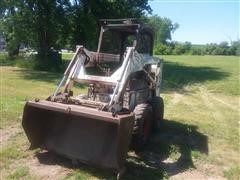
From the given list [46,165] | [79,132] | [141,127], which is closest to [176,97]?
[141,127]

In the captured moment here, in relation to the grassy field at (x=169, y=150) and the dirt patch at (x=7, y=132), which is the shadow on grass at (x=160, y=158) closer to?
the grassy field at (x=169, y=150)

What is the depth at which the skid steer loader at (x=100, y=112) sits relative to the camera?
571cm

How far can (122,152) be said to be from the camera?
5488 millimetres

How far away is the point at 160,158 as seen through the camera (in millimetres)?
6848

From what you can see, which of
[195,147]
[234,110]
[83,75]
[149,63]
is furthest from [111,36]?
[234,110]

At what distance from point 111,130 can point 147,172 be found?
842 mm

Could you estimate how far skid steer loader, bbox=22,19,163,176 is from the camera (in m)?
5.71

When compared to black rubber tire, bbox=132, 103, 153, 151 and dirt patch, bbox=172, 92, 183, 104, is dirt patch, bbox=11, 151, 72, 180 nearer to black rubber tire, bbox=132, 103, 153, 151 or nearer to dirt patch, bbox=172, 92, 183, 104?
black rubber tire, bbox=132, 103, 153, 151

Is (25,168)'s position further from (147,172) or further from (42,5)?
(42,5)

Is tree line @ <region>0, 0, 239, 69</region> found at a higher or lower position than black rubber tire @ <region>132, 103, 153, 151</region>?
higher

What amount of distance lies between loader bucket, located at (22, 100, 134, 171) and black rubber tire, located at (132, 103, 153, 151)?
0.71m

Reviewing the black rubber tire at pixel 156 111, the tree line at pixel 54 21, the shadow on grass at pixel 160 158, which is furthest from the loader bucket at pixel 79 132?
the tree line at pixel 54 21

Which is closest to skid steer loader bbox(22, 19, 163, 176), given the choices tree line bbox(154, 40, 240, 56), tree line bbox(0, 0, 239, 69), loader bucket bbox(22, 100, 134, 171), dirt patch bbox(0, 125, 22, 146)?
loader bucket bbox(22, 100, 134, 171)

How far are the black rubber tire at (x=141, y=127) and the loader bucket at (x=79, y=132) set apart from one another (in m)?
0.71
